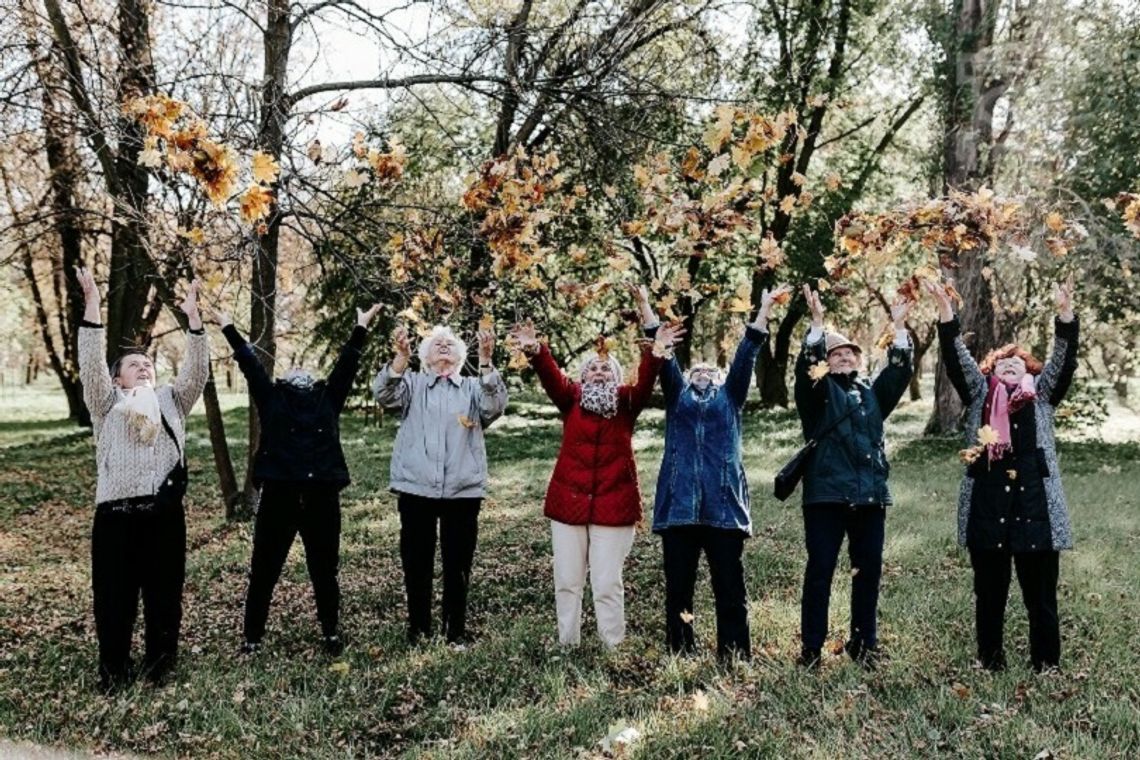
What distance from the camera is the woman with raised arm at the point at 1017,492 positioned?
5.53 metres

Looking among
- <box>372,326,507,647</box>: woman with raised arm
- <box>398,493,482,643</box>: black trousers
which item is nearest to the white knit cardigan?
<box>372,326,507,647</box>: woman with raised arm

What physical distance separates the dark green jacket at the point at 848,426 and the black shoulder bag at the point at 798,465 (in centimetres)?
2

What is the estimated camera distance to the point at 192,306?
19.2 ft

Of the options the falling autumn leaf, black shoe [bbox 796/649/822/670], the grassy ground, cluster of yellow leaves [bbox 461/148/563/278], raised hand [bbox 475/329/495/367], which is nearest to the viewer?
the falling autumn leaf

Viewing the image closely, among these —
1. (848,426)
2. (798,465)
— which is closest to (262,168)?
(798,465)

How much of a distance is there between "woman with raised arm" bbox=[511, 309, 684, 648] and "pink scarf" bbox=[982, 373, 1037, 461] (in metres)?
1.99

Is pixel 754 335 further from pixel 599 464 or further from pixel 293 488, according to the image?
pixel 293 488

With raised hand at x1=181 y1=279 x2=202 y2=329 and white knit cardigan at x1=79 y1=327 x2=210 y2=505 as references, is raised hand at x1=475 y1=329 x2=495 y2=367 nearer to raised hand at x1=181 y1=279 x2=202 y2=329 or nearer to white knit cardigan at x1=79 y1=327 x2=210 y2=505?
raised hand at x1=181 y1=279 x2=202 y2=329

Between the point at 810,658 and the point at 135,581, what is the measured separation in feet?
13.2

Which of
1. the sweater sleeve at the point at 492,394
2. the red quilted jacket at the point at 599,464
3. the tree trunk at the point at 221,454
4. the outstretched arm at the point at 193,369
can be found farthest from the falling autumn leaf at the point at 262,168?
the tree trunk at the point at 221,454

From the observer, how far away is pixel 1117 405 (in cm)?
3566

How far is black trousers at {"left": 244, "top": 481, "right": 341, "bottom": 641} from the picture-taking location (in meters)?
6.21

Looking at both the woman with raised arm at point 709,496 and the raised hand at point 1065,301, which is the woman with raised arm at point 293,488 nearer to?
the woman with raised arm at point 709,496

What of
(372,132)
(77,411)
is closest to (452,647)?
(372,132)
